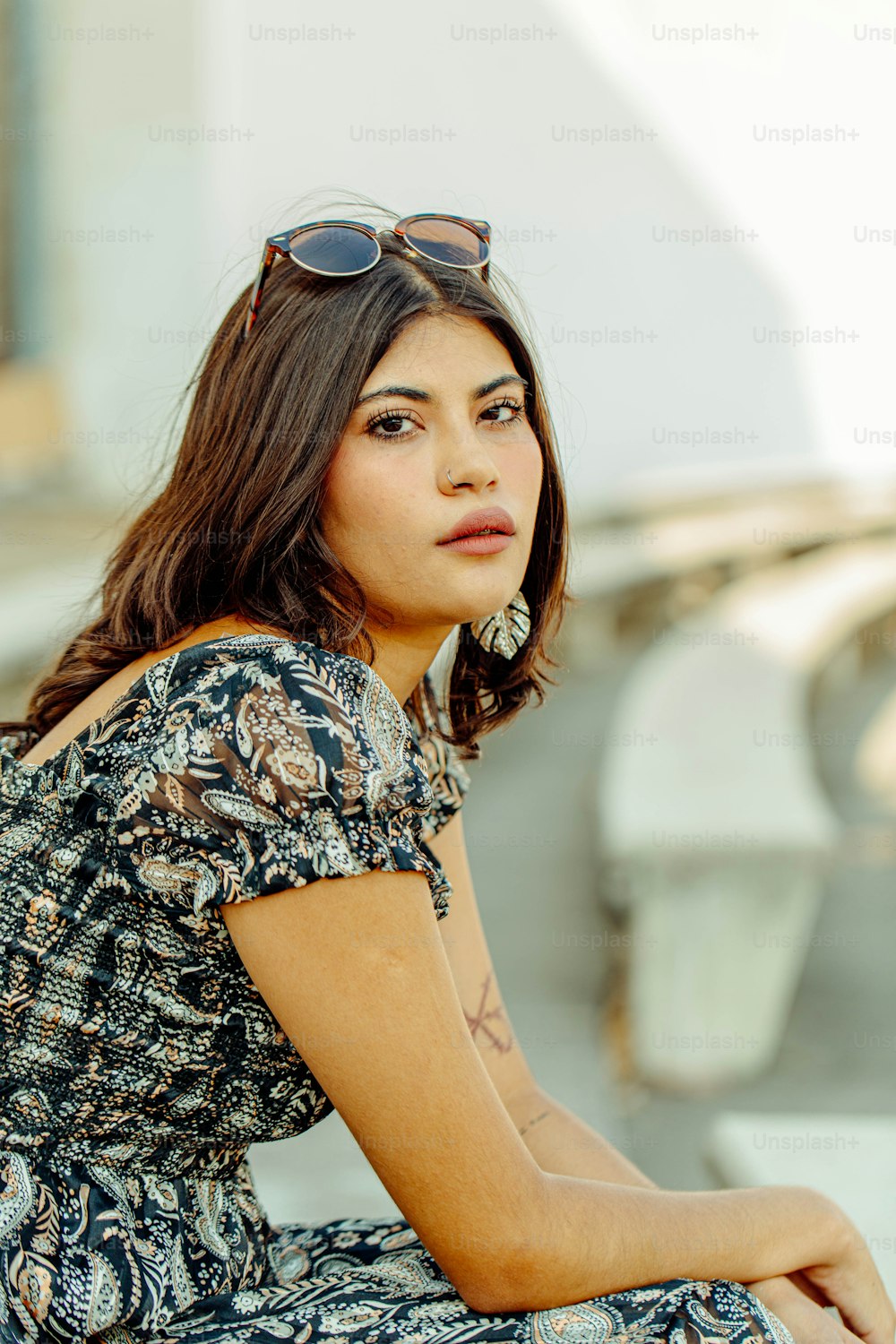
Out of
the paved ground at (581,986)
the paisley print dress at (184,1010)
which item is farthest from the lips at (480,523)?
the paved ground at (581,986)

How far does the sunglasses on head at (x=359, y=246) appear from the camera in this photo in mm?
1778

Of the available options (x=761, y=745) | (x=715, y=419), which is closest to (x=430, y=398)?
(x=761, y=745)

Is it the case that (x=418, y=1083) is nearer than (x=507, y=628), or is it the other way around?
(x=418, y=1083)

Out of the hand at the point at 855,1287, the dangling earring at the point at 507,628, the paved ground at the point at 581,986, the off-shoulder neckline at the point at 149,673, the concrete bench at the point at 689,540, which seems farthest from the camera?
the concrete bench at the point at 689,540

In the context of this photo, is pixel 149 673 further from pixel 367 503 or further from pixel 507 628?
pixel 507 628

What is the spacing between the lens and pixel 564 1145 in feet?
6.57

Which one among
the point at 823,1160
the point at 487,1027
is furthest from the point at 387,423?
the point at 823,1160

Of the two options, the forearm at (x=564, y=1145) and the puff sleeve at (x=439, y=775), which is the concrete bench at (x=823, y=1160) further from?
the puff sleeve at (x=439, y=775)

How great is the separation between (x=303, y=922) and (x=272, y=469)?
22.7 inches

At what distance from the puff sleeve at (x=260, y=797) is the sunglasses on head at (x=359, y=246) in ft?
1.88

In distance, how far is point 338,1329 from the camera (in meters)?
1.47

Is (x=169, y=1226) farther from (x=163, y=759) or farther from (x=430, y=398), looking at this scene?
(x=430, y=398)

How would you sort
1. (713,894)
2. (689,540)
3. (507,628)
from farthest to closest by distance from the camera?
(689,540) < (713,894) < (507,628)

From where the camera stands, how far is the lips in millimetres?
1716
